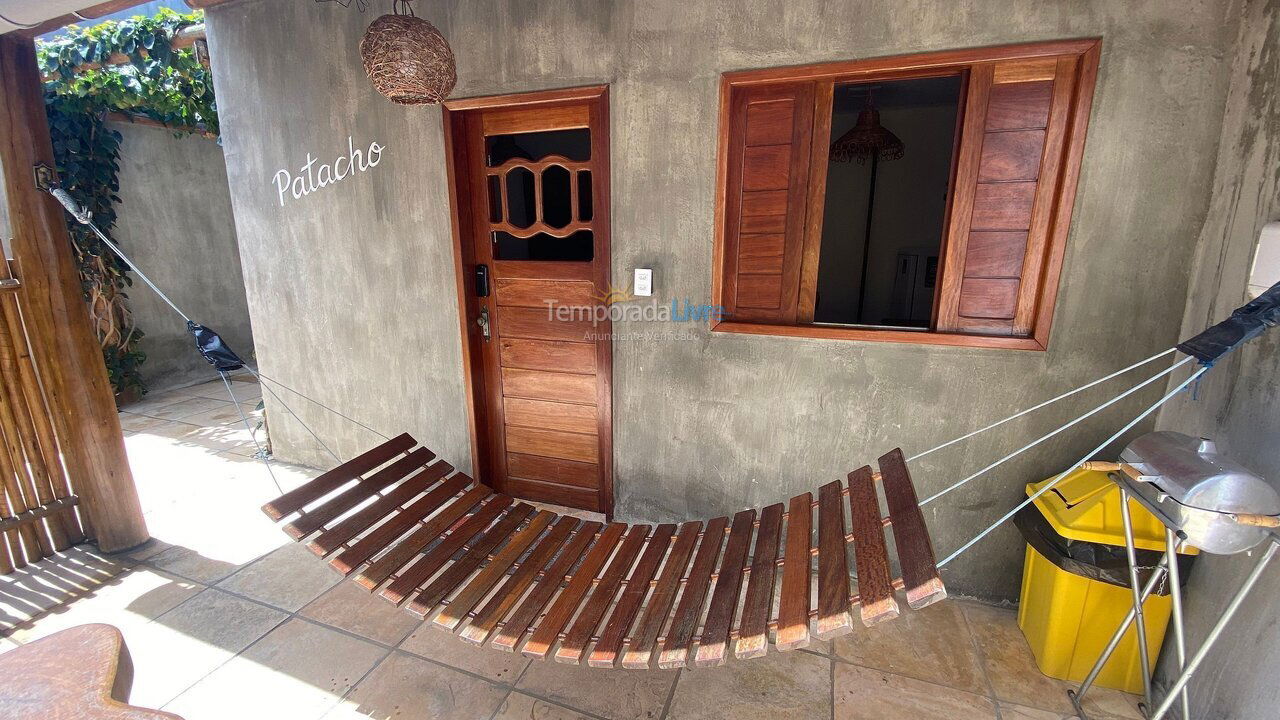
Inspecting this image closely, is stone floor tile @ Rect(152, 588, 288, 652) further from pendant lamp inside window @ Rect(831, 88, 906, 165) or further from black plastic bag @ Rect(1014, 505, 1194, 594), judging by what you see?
pendant lamp inside window @ Rect(831, 88, 906, 165)

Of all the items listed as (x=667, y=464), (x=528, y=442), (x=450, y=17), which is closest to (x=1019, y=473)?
(x=667, y=464)

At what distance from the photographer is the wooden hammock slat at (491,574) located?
1.89 meters

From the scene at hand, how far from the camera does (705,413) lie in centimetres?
273

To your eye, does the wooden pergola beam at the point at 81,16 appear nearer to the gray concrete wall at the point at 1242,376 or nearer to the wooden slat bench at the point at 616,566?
the wooden slat bench at the point at 616,566

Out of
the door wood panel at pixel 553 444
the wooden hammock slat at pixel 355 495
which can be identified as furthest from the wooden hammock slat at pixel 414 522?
the door wood panel at pixel 553 444

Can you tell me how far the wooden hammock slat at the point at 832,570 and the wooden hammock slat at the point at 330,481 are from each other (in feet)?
6.59

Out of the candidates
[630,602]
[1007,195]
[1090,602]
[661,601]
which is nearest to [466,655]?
[630,602]

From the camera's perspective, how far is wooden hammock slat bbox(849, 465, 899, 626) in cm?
145

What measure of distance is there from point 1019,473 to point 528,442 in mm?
2617

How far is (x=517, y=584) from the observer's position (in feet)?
6.83

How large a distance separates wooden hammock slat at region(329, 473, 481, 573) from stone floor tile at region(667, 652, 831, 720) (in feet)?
4.11

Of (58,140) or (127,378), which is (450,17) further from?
(127,378)

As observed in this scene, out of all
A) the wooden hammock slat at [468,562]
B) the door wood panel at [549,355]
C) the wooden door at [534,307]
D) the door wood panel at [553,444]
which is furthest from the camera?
the door wood panel at [553,444]

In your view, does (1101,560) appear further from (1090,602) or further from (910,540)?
(910,540)
